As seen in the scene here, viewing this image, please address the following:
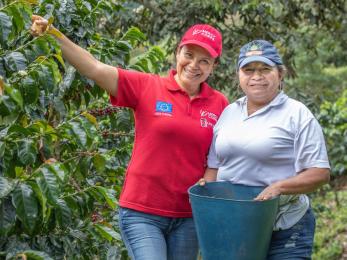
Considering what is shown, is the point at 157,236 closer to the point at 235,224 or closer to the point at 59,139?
the point at 235,224

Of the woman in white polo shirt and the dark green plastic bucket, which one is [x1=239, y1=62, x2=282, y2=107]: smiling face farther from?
the dark green plastic bucket

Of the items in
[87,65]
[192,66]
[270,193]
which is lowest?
[270,193]

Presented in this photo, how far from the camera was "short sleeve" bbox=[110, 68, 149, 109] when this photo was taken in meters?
3.30

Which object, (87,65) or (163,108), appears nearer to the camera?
(87,65)

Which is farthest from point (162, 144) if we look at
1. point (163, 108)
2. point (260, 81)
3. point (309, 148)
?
point (309, 148)

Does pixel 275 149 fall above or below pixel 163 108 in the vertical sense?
below

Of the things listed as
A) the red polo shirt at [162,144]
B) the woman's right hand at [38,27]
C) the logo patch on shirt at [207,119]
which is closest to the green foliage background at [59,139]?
the woman's right hand at [38,27]

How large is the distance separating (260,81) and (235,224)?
2.10ft

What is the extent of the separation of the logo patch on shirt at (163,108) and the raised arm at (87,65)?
0.20 meters

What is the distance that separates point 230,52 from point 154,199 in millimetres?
4063

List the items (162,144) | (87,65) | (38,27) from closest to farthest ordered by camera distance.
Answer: (38,27)
(87,65)
(162,144)

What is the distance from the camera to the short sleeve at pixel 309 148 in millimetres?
2994

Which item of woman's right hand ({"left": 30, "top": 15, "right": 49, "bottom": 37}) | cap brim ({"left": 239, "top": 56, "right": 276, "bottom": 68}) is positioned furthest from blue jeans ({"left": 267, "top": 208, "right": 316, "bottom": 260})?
woman's right hand ({"left": 30, "top": 15, "right": 49, "bottom": 37})

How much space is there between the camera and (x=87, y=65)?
3145mm
